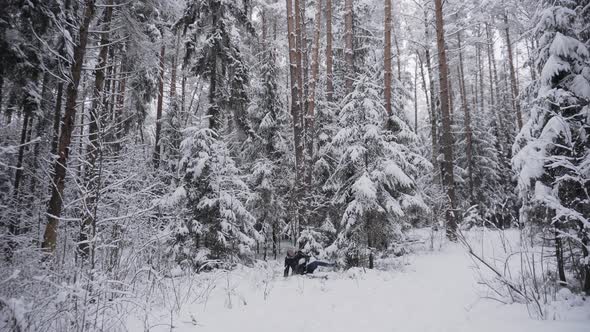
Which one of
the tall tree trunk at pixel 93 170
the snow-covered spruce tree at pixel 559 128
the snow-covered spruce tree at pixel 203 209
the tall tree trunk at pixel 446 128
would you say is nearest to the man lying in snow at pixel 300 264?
the snow-covered spruce tree at pixel 203 209

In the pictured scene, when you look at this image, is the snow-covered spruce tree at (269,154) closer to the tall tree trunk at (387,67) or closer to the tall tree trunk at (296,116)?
the tall tree trunk at (296,116)

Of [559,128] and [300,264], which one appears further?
[300,264]

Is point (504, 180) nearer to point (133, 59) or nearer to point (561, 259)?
point (561, 259)

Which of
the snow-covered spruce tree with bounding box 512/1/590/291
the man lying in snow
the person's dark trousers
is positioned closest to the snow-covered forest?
the snow-covered spruce tree with bounding box 512/1/590/291

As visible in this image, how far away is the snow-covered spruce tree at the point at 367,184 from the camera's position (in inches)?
331

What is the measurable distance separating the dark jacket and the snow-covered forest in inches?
14.8

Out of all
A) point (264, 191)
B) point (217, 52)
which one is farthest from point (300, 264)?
point (217, 52)

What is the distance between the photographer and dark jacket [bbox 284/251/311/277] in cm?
865

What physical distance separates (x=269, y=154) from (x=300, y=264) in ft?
25.1

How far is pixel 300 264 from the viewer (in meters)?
8.63

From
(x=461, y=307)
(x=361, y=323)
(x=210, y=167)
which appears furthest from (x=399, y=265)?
(x=210, y=167)

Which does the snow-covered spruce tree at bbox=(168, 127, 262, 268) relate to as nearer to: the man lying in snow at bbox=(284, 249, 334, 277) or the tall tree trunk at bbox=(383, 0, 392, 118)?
the man lying in snow at bbox=(284, 249, 334, 277)

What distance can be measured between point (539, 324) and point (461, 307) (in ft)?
4.07

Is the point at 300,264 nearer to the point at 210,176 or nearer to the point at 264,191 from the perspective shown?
the point at 210,176
